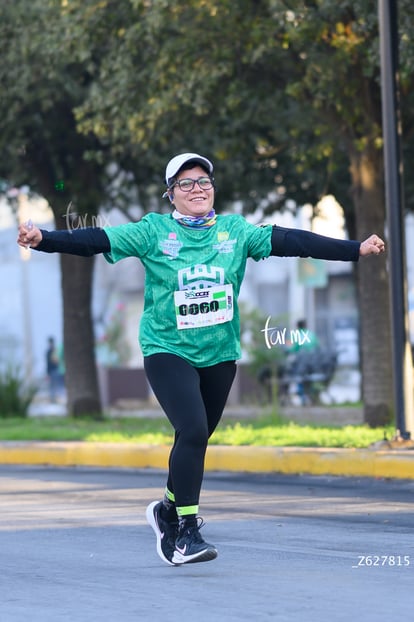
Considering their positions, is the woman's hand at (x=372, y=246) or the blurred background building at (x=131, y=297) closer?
the woman's hand at (x=372, y=246)

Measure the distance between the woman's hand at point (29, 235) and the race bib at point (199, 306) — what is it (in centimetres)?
71

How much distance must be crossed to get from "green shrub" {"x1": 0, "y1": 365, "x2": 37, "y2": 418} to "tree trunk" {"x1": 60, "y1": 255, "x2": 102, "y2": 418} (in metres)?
0.69

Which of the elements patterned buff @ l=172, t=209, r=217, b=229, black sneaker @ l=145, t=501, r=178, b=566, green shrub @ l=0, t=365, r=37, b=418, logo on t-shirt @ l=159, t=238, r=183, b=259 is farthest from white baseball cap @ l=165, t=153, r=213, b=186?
green shrub @ l=0, t=365, r=37, b=418

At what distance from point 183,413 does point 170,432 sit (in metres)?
9.16

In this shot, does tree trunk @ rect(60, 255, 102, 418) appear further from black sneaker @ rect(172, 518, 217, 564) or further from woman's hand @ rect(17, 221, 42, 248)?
woman's hand @ rect(17, 221, 42, 248)

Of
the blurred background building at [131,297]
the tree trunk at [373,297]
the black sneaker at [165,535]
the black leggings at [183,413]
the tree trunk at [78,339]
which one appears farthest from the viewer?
the blurred background building at [131,297]

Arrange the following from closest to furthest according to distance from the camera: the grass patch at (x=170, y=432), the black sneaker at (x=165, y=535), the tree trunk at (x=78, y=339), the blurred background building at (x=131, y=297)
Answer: the black sneaker at (x=165, y=535), the grass patch at (x=170, y=432), the tree trunk at (x=78, y=339), the blurred background building at (x=131, y=297)

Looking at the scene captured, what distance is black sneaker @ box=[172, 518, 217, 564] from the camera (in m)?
6.40

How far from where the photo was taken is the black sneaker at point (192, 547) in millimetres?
6398

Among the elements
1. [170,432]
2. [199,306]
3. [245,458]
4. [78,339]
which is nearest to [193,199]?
[199,306]

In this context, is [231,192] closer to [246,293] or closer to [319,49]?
[319,49]

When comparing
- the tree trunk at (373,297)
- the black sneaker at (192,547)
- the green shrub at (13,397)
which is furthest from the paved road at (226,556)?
the green shrub at (13,397)

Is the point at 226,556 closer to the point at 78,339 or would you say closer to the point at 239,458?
the point at 239,458

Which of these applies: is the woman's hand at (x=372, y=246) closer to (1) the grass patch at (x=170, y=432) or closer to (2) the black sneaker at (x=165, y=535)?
(2) the black sneaker at (x=165, y=535)
